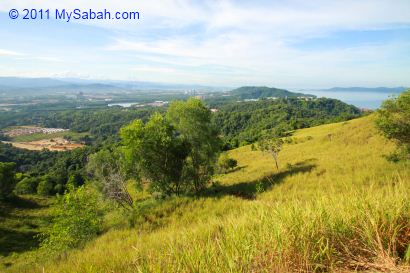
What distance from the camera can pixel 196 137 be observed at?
20141 mm

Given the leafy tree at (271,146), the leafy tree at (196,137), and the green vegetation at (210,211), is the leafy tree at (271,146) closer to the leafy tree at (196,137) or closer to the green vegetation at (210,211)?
the green vegetation at (210,211)

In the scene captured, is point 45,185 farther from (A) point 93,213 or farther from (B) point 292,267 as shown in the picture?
(B) point 292,267

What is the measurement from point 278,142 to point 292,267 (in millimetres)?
29180

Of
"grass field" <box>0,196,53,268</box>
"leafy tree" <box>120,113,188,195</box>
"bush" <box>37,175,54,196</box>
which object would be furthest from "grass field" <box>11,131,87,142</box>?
"leafy tree" <box>120,113,188,195</box>

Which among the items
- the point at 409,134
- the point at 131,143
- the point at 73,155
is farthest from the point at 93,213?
the point at 73,155

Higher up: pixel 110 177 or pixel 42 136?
pixel 110 177

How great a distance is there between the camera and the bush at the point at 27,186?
57250 millimetres

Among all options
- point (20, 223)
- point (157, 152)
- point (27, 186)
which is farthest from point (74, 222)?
point (27, 186)

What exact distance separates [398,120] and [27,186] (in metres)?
65.6

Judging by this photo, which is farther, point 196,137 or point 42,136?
point 42,136

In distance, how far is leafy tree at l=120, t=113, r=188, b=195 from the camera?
63.4 feet

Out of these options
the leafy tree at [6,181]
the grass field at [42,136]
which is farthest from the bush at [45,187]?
the grass field at [42,136]

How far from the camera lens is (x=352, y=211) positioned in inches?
129

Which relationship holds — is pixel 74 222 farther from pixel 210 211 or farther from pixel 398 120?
pixel 398 120
